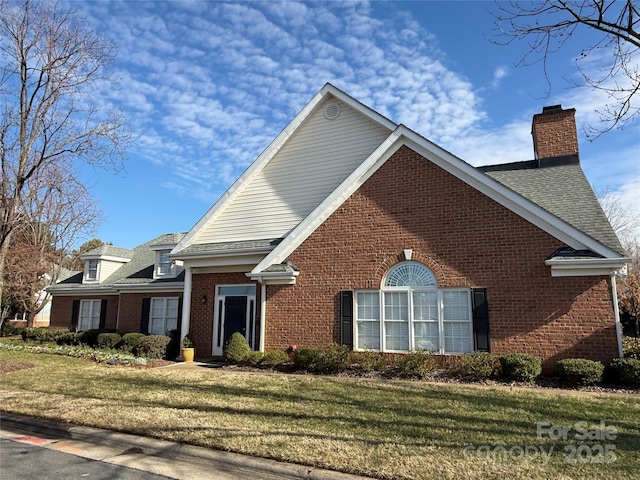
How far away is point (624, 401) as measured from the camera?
8039mm

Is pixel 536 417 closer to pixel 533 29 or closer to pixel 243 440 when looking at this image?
pixel 243 440

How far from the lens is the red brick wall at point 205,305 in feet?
50.9

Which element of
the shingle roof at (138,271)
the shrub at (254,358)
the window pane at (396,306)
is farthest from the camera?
the shingle roof at (138,271)

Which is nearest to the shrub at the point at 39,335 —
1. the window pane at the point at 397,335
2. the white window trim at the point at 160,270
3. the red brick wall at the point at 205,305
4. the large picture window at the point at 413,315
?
the white window trim at the point at 160,270

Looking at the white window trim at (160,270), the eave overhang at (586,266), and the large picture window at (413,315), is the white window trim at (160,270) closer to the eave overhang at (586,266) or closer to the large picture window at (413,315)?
the large picture window at (413,315)

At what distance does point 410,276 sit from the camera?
12.2 meters

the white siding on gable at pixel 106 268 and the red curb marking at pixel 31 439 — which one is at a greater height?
the white siding on gable at pixel 106 268

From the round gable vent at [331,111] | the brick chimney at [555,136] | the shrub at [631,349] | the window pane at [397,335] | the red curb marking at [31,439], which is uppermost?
the round gable vent at [331,111]

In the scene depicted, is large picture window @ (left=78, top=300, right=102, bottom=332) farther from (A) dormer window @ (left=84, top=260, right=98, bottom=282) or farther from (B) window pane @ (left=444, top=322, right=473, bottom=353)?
(B) window pane @ (left=444, top=322, right=473, bottom=353)

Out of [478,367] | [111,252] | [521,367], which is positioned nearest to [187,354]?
[478,367]

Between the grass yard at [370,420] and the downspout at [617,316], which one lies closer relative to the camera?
the grass yard at [370,420]

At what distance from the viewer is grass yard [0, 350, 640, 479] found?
5.07 m

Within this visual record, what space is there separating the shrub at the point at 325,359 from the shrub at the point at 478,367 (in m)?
2.76

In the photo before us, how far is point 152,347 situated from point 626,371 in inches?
544
